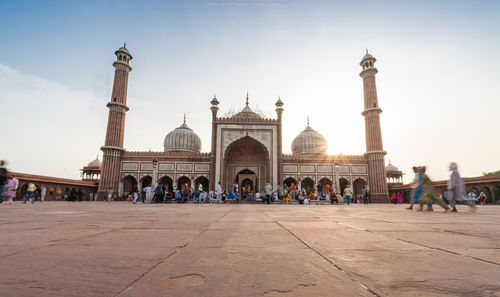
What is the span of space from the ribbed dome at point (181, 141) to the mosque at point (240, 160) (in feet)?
17.5

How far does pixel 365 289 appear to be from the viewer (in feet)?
2.62

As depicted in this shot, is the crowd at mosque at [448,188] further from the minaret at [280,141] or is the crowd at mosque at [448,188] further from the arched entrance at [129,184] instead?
the arched entrance at [129,184]

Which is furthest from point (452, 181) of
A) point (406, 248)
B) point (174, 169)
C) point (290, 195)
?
point (174, 169)

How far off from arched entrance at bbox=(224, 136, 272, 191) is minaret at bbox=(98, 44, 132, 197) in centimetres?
937

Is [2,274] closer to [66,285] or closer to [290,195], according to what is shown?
[66,285]

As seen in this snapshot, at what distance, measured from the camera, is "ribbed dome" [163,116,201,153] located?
29922 millimetres

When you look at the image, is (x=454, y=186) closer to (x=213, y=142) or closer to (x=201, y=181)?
(x=213, y=142)

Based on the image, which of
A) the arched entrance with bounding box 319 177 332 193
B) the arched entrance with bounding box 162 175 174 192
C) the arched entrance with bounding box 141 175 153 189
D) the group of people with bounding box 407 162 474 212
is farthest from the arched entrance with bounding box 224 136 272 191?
the group of people with bounding box 407 162 474 212

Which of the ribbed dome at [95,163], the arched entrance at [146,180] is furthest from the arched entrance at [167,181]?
the ribbed dome at [95,163]

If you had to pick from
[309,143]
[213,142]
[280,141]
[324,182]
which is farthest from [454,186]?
[309,143]

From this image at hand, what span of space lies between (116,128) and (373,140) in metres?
22.7

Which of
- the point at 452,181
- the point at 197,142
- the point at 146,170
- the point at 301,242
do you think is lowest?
the point at 301,242

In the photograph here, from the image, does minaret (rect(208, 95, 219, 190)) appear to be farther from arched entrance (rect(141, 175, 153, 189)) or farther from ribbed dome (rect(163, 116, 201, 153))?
ribbed dome (rect(163, 116, 201, 153))

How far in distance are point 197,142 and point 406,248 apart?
30.9 meters
